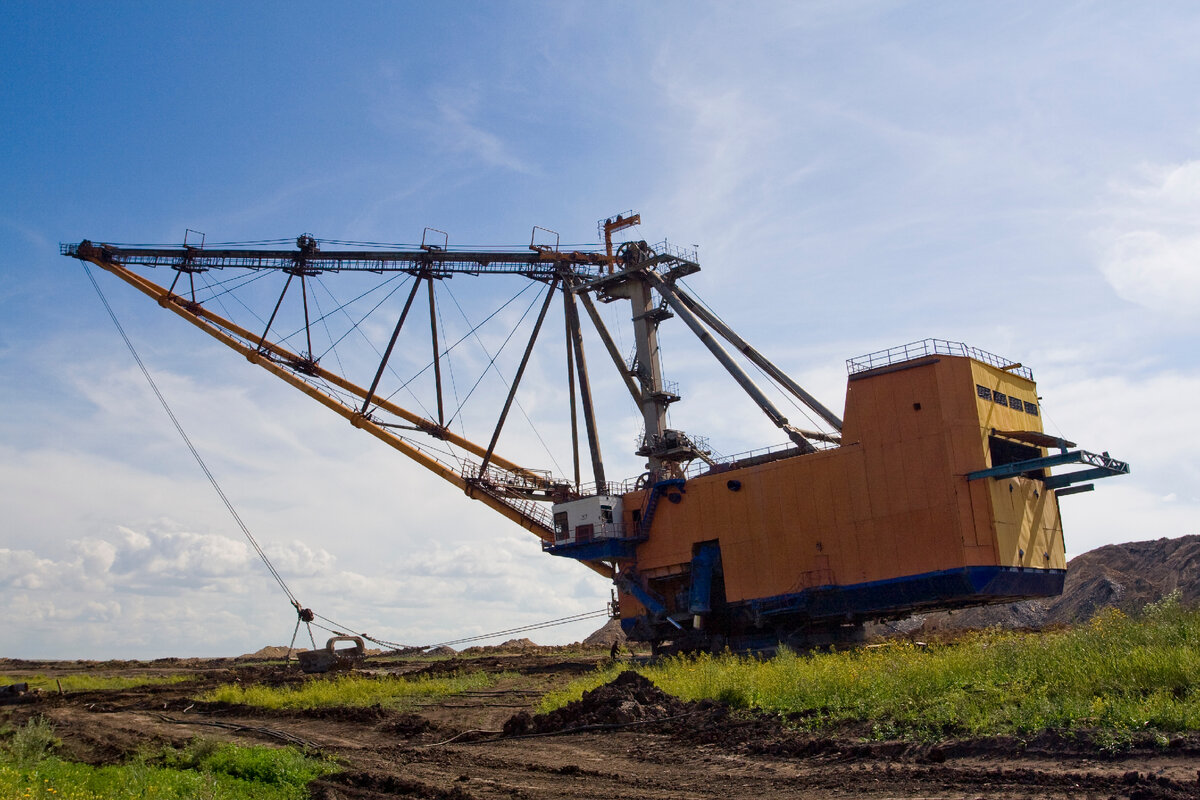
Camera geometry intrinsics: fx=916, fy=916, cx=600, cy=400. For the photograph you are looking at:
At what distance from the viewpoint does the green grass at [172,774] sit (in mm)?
11039

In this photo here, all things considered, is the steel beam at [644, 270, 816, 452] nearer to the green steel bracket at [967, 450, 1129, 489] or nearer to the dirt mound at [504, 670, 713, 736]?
the green steel bracket at [967, 450, 1129, 489]

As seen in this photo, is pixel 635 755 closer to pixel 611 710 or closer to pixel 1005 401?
pixel 611 710

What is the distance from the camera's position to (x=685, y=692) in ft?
50.9

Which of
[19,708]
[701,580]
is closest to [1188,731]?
[701,580]

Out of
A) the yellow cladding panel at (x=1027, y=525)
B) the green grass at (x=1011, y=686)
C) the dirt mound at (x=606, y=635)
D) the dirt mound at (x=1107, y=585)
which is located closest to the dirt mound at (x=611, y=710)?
the green grass at (x=1011, y=686)

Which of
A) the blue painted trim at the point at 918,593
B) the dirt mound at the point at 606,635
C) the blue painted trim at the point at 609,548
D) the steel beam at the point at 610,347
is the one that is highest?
the steel beam at the point at 610,347

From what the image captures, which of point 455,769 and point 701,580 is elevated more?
point 701,580

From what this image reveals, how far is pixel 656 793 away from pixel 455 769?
3.65 m

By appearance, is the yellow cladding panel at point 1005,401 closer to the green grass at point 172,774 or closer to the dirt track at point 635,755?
the dirt track at point 635,755

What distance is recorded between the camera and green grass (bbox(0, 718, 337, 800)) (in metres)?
11.0

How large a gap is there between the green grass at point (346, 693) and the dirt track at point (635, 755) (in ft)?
3.32

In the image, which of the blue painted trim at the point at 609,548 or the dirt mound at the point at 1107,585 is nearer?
the blue painted trim at the point at 609,548

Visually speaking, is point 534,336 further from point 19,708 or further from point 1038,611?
point 1038,611

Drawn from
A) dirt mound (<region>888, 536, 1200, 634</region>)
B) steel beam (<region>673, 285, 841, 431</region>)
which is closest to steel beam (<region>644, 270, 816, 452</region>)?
steel beam (<region>673, 285, 841, 431</region>)
